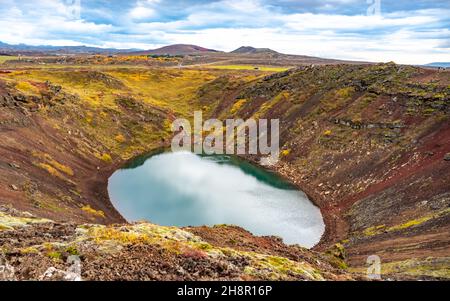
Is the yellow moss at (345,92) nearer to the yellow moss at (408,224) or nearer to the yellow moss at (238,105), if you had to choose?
the yellow moss at (238,105)

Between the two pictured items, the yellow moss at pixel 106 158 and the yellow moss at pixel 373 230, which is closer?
the yellow moss at pixel 373 230

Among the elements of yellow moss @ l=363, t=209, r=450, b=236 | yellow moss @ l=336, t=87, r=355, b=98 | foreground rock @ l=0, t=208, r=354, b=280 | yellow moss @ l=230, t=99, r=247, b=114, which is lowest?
yellow moss @ l=363, t=209, r=450, b=236

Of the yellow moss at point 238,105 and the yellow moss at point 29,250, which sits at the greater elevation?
the yellow moss at point 238,105

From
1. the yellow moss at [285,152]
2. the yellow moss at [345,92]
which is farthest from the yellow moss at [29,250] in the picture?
the yellow moss at [345,92]

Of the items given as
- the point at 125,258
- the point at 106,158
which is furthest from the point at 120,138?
A: the point at 125,258

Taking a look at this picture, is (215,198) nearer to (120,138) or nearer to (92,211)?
(92,211)

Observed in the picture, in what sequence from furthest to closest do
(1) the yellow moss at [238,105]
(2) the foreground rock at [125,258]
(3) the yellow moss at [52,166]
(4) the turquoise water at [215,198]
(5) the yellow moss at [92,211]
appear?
(1) the yellow moss at [238,105] < (3) the yellow moss at [52,166] < (4) the turquoise water at [215,198] < (5) the yellow moss at [92,211] < (2) the foreground rock at [125,258]

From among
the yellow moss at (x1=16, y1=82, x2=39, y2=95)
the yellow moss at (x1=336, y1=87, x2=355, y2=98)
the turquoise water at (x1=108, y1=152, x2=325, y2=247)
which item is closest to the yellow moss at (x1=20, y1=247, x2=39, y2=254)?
the turquoise water at (x1=108, y1=152, x2=325, y2=247)

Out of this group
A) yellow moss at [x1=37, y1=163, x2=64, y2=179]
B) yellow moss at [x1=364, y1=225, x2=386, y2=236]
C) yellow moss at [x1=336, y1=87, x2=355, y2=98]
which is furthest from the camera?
yellow moss at [x1=336, y1=87, x2=355, y2=98]

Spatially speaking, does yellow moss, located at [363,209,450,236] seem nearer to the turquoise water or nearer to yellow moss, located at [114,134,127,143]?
the turquoise water

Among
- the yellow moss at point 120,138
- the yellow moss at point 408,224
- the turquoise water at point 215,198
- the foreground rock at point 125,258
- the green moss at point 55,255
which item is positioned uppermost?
the green moss at point 55,255
